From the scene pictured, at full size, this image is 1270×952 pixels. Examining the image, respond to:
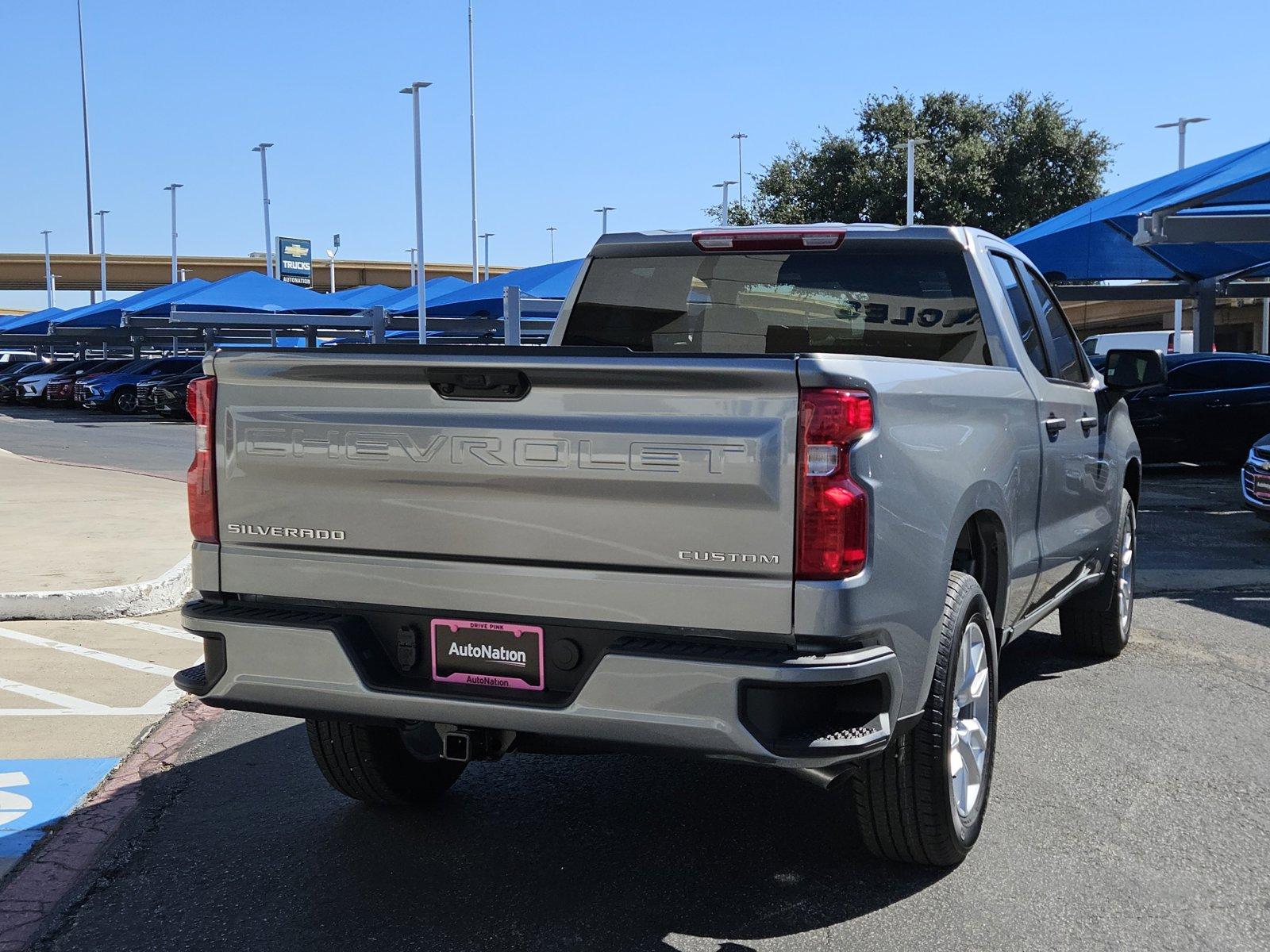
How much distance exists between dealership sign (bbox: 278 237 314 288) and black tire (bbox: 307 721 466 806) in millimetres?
80977

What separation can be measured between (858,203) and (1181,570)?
141 ft

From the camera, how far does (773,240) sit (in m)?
5.16

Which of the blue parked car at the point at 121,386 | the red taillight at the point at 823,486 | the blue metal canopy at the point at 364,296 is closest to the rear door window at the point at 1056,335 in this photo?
the red taillight at the point at 823,486

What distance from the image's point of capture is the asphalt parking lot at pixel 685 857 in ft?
12.1

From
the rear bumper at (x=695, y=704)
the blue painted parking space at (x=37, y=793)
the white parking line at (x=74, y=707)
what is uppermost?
the rear bumper at (x=695, y=704)

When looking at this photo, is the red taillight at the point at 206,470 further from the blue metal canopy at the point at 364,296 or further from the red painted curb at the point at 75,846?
the blue metal canopy at the point at 364,296

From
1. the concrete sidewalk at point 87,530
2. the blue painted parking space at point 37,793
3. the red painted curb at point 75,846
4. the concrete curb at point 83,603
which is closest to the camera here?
the red painted curb at point 75,846

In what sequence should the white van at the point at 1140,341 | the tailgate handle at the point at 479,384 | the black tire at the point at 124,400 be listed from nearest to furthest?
the tailgate handle at the point at 479,384, the black tire at the point at 124,400, the white van at the point at 1140,341

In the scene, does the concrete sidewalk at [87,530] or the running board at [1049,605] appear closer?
the running board at [1049,605]

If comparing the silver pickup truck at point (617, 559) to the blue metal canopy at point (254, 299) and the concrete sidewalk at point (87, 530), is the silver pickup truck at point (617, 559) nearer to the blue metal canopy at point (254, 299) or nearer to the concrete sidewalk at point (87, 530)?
the concrete sidewalk at point (87, 530)

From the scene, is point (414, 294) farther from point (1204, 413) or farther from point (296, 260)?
point (296, 260)

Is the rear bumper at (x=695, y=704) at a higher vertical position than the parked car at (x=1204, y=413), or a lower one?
higher

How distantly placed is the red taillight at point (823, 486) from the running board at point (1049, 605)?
176 cm

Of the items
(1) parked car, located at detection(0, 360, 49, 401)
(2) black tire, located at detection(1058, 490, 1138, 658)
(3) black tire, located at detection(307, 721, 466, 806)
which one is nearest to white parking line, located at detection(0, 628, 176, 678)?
(3) black tire, located at detection(307, 721, 466, 806)
